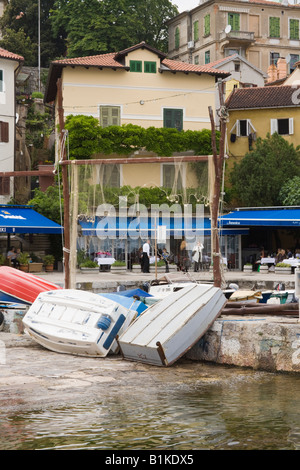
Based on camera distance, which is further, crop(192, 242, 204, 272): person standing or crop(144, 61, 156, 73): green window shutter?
crop(144, 61, 156, 73): green window shutter

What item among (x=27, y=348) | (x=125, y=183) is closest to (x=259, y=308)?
(x=27, y=348)

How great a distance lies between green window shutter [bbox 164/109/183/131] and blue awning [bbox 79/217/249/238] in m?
7.52

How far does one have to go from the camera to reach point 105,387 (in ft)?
36.1

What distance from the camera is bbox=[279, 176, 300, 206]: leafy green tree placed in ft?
125

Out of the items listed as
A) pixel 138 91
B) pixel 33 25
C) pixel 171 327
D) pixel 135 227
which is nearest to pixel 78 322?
pixel 171 327

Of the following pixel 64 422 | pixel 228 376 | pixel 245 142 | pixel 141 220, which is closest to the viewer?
pixel 64 422

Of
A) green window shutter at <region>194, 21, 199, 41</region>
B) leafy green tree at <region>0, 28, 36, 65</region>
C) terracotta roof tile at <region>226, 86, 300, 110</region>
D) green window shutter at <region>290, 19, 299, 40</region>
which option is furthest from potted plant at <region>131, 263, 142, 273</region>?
green window shutter at <region>290, 19, 299, 40</region>

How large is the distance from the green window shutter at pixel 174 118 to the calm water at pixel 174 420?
31455 millimetres

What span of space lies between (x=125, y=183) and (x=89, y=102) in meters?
4.92

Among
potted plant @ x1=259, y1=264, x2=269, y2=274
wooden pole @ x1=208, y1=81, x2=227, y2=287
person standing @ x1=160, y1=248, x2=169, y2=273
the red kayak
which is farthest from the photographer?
potted plant @ x1=259, y1=264, x2=269, y2=274

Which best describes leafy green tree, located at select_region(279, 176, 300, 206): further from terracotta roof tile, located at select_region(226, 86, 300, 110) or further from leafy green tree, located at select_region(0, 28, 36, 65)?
leafy green tree, located at select_region(0, 28, 36, 65)

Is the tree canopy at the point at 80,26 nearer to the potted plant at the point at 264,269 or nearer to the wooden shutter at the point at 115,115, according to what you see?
the wooden shutter at the point at 115,115

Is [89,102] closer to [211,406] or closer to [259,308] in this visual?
[259,308]

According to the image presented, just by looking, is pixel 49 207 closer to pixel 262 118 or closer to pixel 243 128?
pixel 243 128
